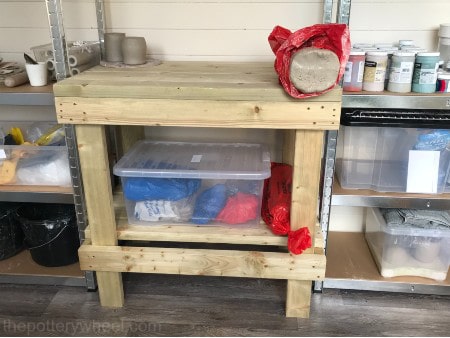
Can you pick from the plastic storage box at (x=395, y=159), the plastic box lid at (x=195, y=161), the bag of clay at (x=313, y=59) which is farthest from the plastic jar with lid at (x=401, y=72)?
the plastic box lid at (x=195, y=161)

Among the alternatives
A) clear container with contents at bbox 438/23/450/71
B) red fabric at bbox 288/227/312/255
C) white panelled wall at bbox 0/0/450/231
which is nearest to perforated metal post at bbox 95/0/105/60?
white panelled wall at bbox 0/0/450/231

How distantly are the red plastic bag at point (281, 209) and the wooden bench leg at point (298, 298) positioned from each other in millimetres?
170

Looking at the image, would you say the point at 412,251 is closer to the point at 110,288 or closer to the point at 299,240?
the point at 299,240

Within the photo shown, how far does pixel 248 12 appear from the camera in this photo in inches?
64.2

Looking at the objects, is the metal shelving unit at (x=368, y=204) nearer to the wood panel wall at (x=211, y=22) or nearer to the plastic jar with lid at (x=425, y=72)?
the plastic jar with lid at (x=425, y=72)

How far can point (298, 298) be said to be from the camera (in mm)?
1491

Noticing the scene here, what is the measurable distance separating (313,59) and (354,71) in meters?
0.30

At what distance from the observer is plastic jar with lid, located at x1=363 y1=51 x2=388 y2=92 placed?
1.31m

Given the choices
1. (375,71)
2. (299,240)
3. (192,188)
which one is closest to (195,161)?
(192,188)

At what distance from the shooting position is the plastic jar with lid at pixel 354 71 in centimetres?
132

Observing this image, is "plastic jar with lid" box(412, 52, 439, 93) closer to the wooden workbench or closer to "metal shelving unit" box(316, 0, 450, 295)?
"metal shelving unit" box(316, 0, 450, 295)

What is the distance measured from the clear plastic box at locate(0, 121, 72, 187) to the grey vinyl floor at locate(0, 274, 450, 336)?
444 millimetres

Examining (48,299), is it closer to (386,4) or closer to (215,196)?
(215,196)

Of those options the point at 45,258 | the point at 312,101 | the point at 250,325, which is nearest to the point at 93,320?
the point at 45,258
